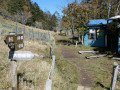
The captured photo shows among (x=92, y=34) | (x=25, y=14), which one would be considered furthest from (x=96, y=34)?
(x=25, y=14)

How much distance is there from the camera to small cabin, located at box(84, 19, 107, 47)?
51.3 ft

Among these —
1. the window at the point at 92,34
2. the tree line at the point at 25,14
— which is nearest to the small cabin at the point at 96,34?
the window at the point at 92,34

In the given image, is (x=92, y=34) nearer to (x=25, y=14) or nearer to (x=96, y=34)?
(x=96, y=34)

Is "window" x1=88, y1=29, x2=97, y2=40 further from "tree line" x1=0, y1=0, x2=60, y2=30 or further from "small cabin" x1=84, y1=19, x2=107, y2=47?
"tree line" x1=0, y1=0, x2=60, y2=30

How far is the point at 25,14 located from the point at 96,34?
28464mm

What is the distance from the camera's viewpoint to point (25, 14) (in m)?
37.5

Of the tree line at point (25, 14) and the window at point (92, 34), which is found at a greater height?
the tree line at point (25, 14)

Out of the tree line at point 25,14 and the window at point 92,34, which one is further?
Result: the tree line at point 25,14

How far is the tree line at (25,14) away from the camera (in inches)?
1378

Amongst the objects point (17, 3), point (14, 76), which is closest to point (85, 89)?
point (14, 76)

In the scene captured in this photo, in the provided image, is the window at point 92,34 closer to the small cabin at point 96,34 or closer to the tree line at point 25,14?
the small cabin at point 96,34

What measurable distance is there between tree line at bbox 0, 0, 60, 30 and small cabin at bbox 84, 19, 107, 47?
24755mm

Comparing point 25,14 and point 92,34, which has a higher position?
point 25,14

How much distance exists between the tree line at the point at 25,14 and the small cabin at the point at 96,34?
24.8m
